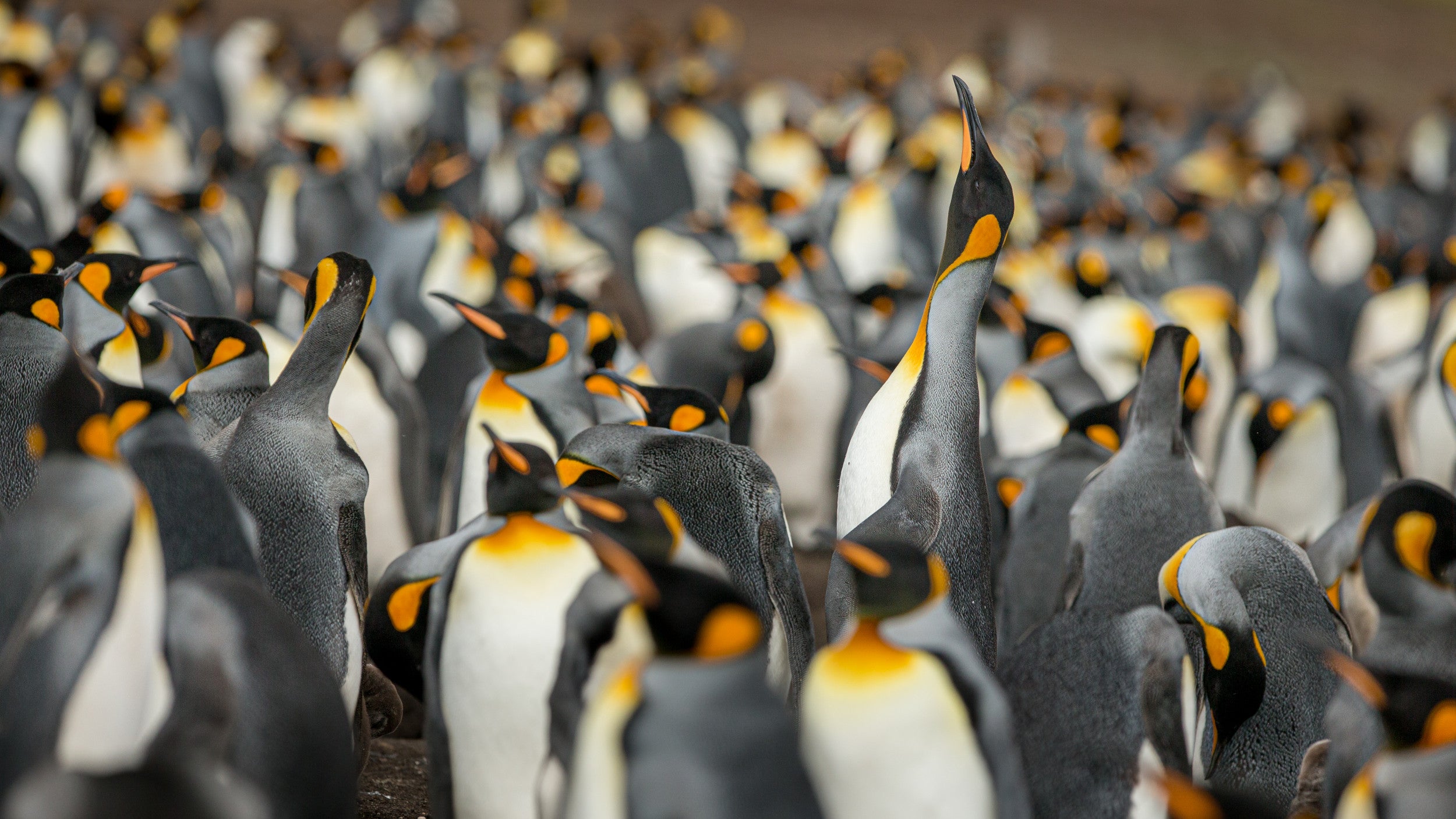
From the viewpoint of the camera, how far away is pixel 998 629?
3.60 metres

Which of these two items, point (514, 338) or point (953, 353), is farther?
point (514, 338)

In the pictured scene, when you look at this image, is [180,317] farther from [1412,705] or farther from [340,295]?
[1412,705]

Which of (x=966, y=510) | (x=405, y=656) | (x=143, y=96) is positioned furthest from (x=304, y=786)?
(x=143, y=96)

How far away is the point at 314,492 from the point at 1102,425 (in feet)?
6.10

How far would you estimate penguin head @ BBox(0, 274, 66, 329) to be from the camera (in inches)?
113

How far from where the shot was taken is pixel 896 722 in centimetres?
196

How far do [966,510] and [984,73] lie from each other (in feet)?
32.4

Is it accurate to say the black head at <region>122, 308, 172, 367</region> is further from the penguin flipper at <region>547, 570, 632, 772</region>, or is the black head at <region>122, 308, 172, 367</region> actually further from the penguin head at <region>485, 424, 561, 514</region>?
the penguin flipper at <region>547, 570, 632, 772</region>

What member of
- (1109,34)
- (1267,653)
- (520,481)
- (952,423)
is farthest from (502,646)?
(1109,34)

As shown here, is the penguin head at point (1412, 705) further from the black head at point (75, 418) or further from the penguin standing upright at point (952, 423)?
the black head at point (75, 418)

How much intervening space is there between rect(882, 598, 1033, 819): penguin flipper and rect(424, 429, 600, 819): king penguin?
602 mm

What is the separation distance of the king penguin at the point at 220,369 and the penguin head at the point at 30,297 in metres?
0.28

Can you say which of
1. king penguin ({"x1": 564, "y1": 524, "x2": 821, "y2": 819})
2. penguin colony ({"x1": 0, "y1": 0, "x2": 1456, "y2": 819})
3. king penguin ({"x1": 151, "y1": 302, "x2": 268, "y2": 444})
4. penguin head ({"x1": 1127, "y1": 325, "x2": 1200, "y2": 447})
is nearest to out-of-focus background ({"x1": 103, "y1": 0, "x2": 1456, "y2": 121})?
penguin colony ({"x1": 0, "y1": 0, "x2": 1456, "y2": 819})

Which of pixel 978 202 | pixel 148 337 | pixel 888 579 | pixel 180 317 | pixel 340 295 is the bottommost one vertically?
pixel 148 337
